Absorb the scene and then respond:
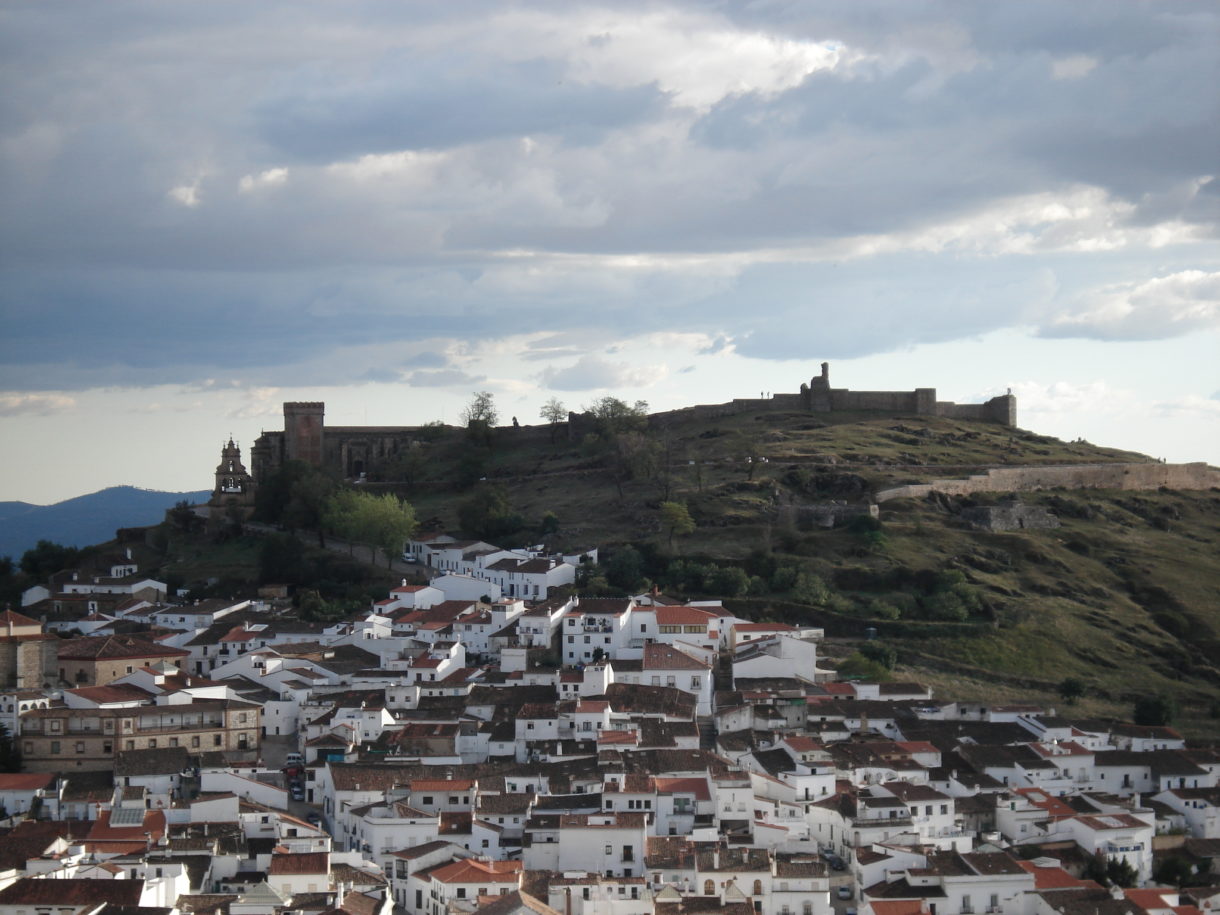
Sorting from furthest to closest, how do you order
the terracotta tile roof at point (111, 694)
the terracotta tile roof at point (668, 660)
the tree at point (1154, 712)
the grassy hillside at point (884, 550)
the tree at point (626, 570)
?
the tree at point (626, 570)
the grassy hillside at point (884, 550)
the tree at point (1154, 712)
the terracotta tile roof at point (668, 660)
the terracotta tile roof at point (111, 694)

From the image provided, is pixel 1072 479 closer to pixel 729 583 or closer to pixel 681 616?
pixel 729 583

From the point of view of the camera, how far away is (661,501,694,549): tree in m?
62.0

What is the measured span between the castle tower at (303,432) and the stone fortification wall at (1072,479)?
38.3 metres

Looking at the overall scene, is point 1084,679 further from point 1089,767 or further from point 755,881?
point 755,881

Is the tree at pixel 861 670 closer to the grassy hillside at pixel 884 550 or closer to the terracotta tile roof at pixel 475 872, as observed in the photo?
the grassy hillside at pixel 884 550

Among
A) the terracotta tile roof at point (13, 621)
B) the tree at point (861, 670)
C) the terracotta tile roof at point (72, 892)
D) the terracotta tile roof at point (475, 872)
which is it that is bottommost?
the terracotta tile roof at point (475, 872)

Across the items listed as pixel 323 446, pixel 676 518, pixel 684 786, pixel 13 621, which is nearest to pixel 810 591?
pixel 676 518

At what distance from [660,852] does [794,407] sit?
2298 inches

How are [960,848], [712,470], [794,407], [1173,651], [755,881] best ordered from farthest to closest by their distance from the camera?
[794,407], [712,470], [1173,651], [960,848], [755,881]

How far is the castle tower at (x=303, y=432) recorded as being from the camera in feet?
301

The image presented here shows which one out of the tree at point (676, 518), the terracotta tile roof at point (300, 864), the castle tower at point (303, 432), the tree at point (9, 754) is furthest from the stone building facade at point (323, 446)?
the terracotta tile roof at point (300, 864)

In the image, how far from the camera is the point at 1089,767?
42.1 m

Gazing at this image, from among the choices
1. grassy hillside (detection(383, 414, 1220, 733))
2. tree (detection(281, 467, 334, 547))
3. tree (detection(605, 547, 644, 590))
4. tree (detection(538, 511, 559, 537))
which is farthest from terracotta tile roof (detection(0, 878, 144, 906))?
tree (detection(281, 467, 334, 547))

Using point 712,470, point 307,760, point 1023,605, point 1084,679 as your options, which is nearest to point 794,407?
point 712,470
